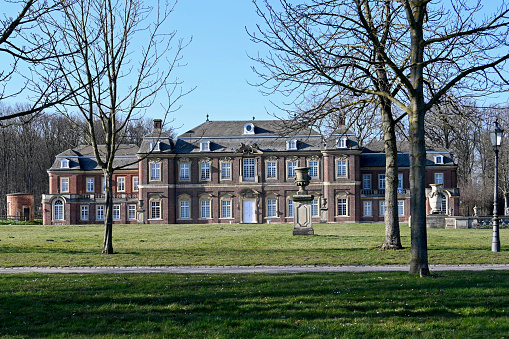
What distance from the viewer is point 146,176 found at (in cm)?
5281

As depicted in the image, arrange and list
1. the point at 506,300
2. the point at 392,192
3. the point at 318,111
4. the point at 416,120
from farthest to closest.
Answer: the point at 392,192 → the point at 318,111 → the point at 416,120 → the point at 506,300

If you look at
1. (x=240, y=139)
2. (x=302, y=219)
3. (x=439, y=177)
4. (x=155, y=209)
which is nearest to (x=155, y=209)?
(x=155, y=209)

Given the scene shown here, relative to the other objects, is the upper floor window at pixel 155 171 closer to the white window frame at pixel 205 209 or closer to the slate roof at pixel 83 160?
the slate roof at pixel 83 160

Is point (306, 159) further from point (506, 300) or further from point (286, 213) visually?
point (506, 300)

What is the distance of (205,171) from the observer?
5331 cm

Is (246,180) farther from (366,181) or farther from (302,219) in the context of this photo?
(302,219)

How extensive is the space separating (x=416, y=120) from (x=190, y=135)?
43.9 m

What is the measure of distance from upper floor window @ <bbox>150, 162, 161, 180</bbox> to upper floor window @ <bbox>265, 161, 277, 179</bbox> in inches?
406

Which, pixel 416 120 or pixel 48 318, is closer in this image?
pixel 48 318

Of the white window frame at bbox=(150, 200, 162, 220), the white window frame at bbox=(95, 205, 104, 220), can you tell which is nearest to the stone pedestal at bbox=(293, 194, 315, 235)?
the white window frame at bbox=(150, 200, 162, 220)

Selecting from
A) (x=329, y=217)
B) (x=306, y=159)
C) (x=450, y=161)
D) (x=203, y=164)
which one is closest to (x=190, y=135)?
(x=203, y=164)

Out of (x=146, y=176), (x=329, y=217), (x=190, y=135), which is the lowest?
(x=329, y=217)

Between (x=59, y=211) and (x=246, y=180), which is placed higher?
(x=246, y=180)

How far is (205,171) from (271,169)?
250 inches
